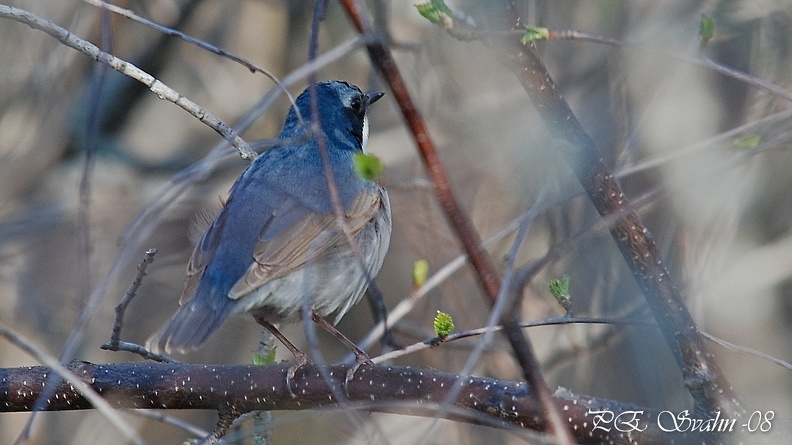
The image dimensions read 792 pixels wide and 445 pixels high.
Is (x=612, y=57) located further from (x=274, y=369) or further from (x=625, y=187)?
(x=274, y=369)

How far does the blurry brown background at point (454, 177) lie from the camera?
567cm

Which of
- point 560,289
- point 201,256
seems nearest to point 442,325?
point 560,289

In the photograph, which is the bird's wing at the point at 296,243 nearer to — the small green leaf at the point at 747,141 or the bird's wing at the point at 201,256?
the bird's wing at the point at 201,256

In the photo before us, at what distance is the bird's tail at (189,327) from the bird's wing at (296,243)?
0.39ft

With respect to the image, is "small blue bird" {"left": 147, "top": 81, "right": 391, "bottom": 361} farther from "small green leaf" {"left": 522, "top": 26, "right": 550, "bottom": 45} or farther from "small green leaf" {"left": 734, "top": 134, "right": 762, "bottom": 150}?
"small green leaf" {"left": 734, "top": 134, "right": 762, "bottom": 150}

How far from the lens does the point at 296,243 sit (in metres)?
4.25

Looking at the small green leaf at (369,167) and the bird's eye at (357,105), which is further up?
the bird's eye at (357,105)

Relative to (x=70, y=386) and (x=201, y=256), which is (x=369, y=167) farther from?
(x=201, y=256)

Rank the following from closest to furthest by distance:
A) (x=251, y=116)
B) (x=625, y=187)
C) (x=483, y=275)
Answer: (x=483, y=275) < (x=251, y=116) < (x=625, y=187)

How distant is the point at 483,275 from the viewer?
1.76 m

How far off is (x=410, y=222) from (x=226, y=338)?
2.29 m

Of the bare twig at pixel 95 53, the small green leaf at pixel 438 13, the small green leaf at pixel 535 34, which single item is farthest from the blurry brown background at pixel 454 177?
the bare twig at pixel 95 53

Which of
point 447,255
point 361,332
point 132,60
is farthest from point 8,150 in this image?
point 447,255

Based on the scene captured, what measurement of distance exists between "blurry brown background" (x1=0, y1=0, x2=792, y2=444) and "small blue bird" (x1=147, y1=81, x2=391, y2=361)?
113 cm
